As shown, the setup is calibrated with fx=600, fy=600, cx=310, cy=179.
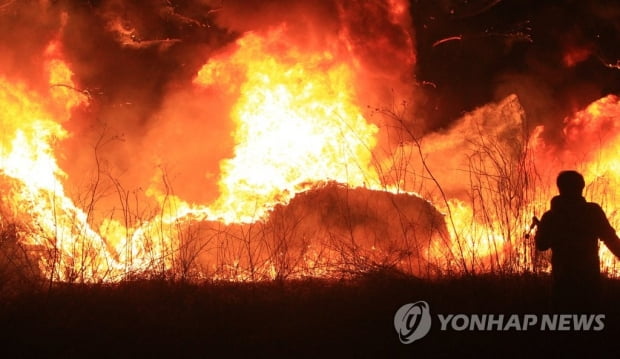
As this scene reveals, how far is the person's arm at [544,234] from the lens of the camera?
18.1 ft

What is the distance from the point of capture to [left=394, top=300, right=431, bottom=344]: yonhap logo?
574 cm

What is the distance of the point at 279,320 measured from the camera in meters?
6.20

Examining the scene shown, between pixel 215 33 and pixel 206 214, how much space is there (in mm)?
3567

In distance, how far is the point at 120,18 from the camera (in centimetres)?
1014

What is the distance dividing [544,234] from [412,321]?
4.99 ft

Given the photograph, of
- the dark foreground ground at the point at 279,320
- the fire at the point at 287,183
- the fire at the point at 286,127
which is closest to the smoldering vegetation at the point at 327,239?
the fire at the point at 287,183

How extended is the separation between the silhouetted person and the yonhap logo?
4.13 feet

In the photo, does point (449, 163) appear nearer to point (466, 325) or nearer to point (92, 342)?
point (466, 325)

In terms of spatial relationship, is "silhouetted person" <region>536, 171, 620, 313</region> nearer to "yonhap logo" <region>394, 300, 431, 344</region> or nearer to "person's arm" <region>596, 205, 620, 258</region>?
"person's arm" <region>596, 205, 620, 258</region>

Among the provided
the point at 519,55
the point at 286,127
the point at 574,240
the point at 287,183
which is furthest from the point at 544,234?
the point at 519,55

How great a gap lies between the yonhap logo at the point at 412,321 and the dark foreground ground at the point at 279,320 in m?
0.07

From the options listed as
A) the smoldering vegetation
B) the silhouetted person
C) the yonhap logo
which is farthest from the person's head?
the smoldering vegetation

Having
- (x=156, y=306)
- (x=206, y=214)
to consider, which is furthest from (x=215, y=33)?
(x=156, y=306)

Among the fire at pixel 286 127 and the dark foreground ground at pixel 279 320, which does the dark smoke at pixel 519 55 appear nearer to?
the fire at pixel 286 127
